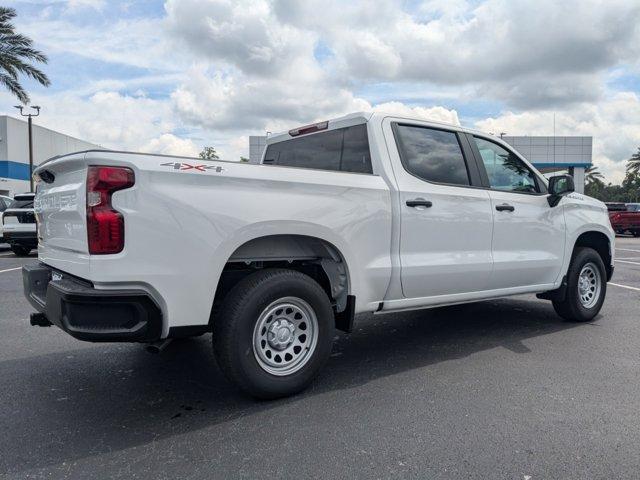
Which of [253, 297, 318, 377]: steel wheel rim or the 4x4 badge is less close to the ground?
the 4x4 badge

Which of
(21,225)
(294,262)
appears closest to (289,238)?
(294,262)

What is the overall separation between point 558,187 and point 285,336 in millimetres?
3341

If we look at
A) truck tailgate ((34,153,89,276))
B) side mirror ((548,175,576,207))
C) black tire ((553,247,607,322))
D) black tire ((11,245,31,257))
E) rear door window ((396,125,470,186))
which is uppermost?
rear door window ((396,125,470,186))

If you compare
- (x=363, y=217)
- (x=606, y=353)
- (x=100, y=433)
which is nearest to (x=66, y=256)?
(x=100, y=433)

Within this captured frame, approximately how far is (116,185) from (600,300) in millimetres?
5395

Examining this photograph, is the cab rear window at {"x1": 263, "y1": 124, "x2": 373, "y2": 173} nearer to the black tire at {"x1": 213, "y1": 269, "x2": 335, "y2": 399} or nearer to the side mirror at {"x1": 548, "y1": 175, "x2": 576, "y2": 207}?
the black tire at {"x1": 213, "y1": 269, "x2": 335, "y2": 399}

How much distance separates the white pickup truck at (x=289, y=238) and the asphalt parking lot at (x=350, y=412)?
424mm

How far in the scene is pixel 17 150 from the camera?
40188mm

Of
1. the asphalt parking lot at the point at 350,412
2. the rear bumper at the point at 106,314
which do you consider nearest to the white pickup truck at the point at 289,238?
the rear bumper at the point at 106,314

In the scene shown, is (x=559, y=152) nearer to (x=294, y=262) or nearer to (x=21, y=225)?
(x=21, y=225)

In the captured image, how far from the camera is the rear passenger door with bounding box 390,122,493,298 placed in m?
4.14

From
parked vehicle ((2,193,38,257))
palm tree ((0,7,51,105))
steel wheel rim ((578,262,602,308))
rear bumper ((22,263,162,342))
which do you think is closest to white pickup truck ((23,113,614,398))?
rear bumper ((22,263,162,342))

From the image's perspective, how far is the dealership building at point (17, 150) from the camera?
126 feet

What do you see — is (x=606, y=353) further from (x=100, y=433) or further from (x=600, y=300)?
A: (x=100, y=433)
